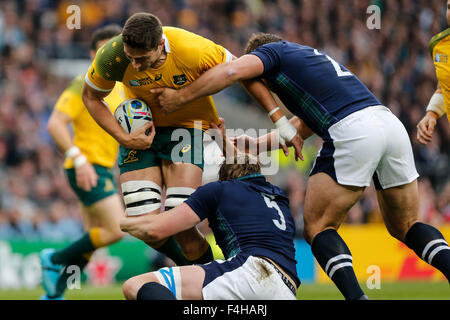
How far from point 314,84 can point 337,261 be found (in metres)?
1.31

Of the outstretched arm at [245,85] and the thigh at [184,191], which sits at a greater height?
the outstretched arm at [245,85]

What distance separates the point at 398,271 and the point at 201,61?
26.7 ft

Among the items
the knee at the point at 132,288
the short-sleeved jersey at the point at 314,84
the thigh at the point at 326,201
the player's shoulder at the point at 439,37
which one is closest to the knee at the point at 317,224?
the thigh at the point at 326,201

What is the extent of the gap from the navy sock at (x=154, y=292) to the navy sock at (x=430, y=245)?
1.96 meters

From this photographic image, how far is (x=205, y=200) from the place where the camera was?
15.5ft

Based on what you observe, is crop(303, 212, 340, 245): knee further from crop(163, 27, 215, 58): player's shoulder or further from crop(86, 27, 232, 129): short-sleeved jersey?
crop(163, 27, 215, 58): player's shoulder

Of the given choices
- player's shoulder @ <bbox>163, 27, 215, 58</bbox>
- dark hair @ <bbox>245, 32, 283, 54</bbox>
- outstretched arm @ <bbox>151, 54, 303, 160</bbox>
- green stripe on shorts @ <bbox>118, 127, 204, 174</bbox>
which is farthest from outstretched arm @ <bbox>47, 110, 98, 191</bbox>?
dark hair @ <bbox>245, 32, 283, 54</bbox>

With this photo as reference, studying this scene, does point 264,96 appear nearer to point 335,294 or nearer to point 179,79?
point 179,79

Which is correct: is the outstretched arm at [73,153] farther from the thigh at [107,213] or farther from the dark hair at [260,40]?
the dark hair at [260,40]

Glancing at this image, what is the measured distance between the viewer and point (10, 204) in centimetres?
1414

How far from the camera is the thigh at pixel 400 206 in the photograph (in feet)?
17.3

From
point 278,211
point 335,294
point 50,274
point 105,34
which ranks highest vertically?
point 105,34

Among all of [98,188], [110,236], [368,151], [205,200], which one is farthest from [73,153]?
[368,151]
